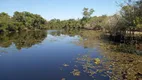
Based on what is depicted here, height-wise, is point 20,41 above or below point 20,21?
below

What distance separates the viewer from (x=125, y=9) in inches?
1334

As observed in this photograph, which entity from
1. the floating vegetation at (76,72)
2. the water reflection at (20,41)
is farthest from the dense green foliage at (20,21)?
the floating vegetation at (76,72)

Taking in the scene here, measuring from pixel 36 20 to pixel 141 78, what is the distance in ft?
337

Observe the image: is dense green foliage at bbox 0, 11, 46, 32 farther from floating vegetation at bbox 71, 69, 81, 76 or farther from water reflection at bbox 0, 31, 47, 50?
floating vegetation at bbox 71, 69, 81, 76

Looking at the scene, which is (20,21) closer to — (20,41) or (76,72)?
(20,41)

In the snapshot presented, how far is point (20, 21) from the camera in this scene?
3900 inches

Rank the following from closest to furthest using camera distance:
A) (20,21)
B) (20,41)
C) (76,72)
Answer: (76,72), (20,41), (20,21)

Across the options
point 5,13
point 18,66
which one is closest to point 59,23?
point 5,13

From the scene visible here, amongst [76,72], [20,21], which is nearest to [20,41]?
[76,72]

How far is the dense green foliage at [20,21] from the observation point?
75.6 m

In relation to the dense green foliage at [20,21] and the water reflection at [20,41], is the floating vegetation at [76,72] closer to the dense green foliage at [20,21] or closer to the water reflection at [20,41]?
the water reflection at [20,41]

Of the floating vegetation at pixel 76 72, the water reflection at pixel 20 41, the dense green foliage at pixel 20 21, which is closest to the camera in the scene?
the floating vegetation at pixel 76 72

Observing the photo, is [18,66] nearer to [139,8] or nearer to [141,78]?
[141,78]

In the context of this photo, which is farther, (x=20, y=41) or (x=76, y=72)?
(x=20, y=41)
